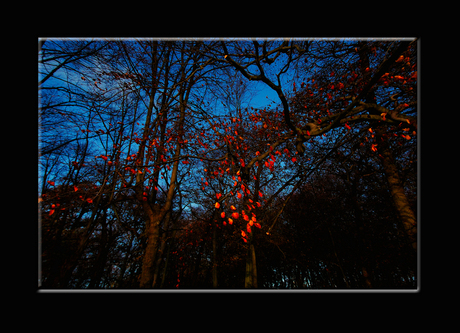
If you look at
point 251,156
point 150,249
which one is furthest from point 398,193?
point 150,249

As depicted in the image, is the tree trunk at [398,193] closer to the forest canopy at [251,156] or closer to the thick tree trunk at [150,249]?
the forest canopy at [251,156]

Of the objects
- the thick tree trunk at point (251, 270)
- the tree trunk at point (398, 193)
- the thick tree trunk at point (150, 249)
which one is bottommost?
the thick tree trunk at point (251, 270)

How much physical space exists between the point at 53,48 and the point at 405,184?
6396mm

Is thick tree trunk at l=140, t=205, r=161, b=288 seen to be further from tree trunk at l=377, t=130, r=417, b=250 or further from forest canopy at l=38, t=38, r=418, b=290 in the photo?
tree trunk at l=377, t=130, r=417, b=250

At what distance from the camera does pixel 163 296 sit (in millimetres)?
1347

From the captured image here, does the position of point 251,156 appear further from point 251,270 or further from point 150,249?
point 251,270

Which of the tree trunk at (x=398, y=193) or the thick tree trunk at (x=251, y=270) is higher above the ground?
the tree trunk at (x=398, y=193)

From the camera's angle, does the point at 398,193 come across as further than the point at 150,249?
No

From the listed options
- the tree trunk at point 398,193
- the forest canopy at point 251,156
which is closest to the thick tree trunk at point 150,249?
the forest canopy at point 251,156

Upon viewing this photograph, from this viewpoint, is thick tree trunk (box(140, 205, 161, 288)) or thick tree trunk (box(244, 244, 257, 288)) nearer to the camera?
thick tree trunk (box(140, 205, 161, 288))

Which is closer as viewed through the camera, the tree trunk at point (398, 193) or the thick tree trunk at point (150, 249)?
the tree trunk at point (398, 193)

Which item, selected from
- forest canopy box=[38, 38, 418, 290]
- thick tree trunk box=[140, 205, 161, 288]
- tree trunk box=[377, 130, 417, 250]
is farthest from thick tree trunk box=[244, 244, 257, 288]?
tree trunk box=[377, 130, 417, 250]
